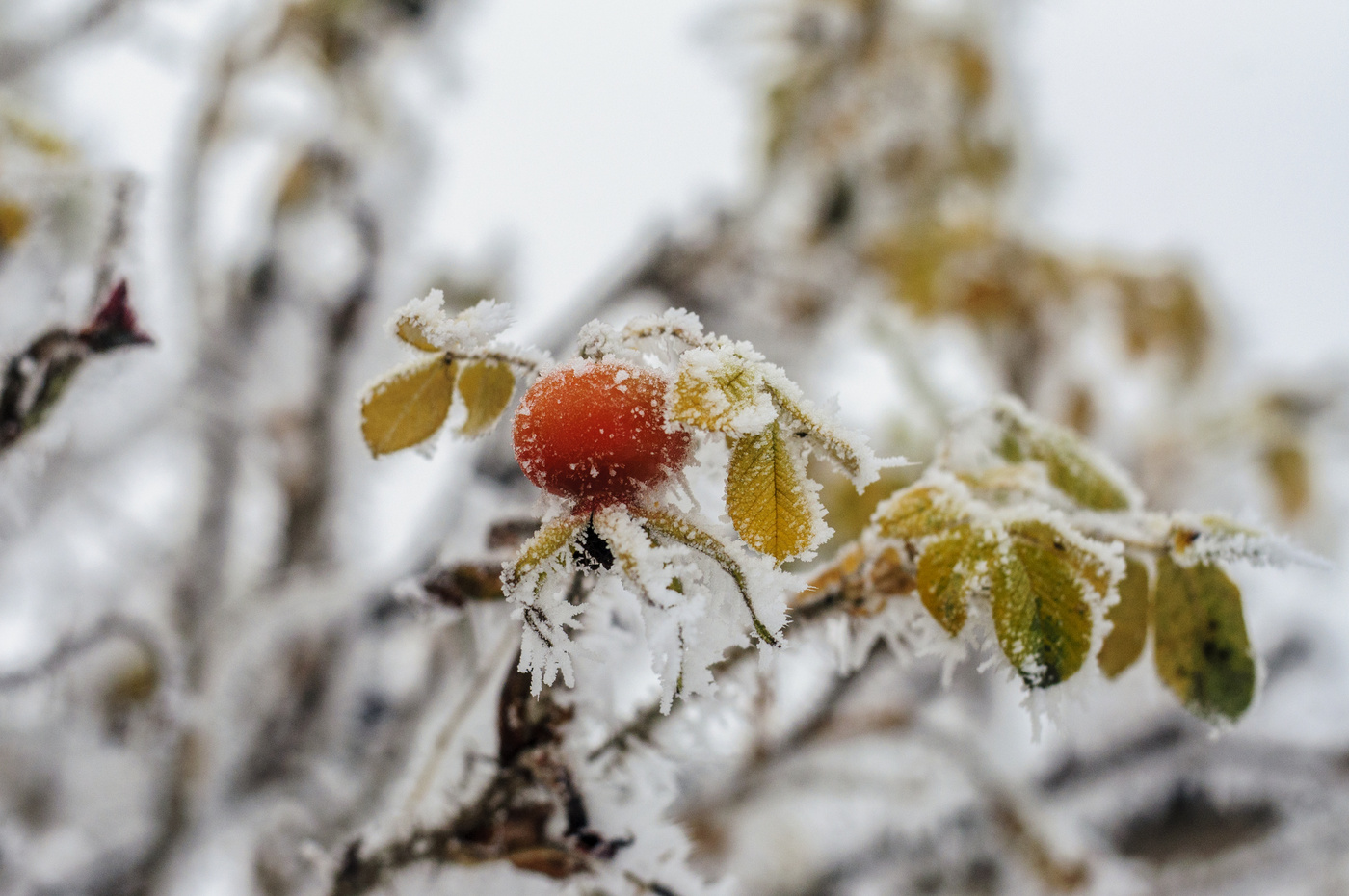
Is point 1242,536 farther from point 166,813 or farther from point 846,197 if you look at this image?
point 846,197

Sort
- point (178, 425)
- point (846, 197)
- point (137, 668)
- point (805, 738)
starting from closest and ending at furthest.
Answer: point (805, 738)
point (137, 668)
point (178, 425)
point (846, 197)

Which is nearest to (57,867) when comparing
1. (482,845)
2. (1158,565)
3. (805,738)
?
(805,738)

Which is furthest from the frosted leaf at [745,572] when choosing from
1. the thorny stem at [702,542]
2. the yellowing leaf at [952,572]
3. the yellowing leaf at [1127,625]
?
the yellowing leaf at [1127,625]

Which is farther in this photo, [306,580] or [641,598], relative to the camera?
[306,580]

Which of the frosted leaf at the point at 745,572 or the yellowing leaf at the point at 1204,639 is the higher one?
the yellowing leaf at the point at 1204,639

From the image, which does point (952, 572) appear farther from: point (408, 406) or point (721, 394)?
point (408, 406)

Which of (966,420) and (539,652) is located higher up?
(966,420)

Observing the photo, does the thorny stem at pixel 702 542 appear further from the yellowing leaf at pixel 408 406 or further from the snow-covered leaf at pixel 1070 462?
the snow-covered leaf at pixel 1070 462
